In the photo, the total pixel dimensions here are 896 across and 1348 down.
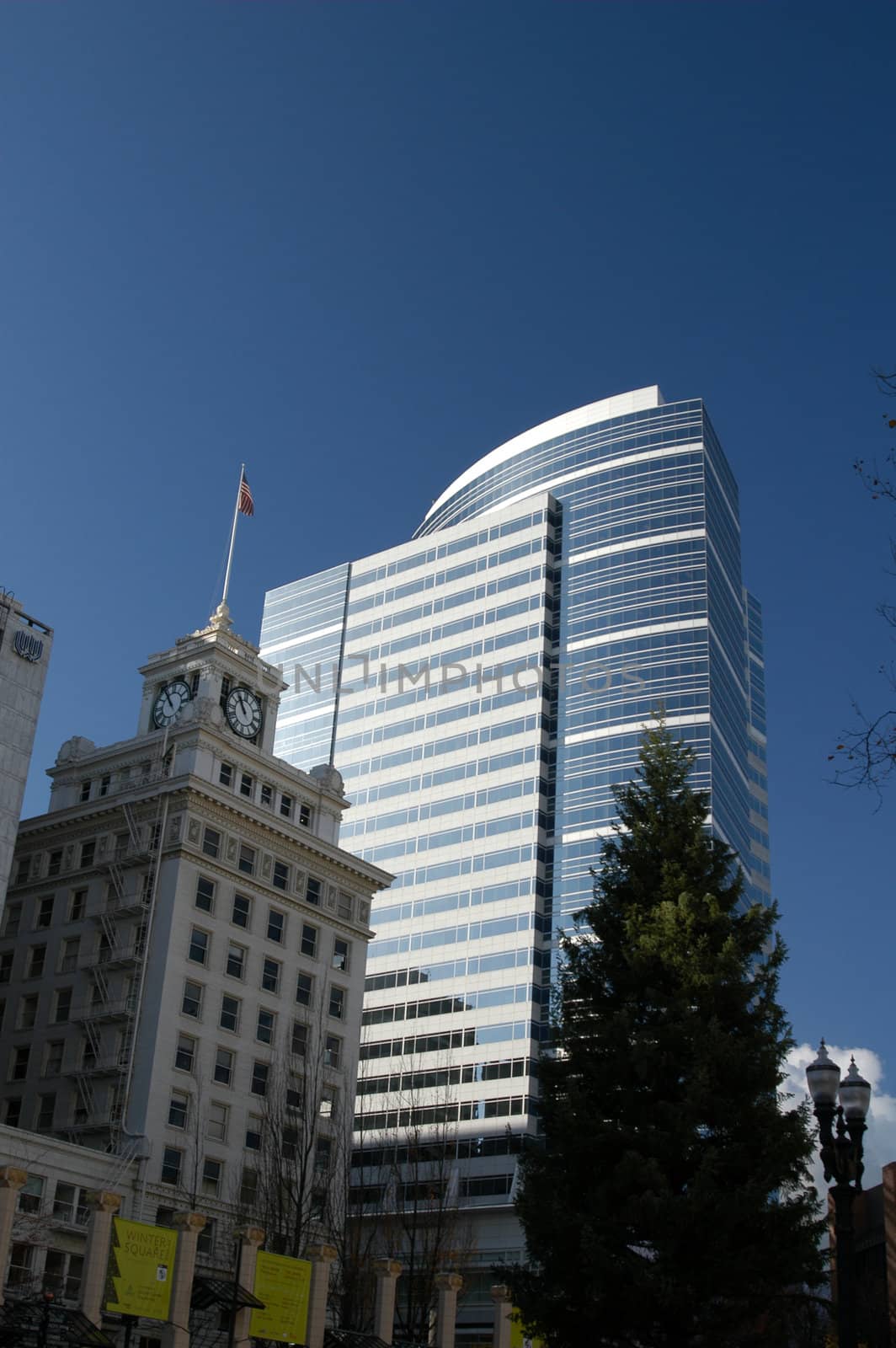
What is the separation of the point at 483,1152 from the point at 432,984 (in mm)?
15923

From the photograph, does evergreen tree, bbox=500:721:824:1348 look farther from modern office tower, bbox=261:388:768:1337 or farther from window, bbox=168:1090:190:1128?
modern office tower, bbox=261:388:768:1337

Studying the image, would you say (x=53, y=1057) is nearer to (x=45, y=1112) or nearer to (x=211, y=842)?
(x=45, y=1112)

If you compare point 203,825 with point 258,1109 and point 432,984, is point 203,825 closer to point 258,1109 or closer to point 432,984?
point 258,1109

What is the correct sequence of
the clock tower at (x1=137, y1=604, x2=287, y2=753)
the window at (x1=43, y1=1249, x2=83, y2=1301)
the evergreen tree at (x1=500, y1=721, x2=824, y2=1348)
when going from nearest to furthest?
1. the evergreen tree at (x1=500, y1=721, x2=824, y2=1348)
2. the window at (x1=43, y1=1249, x2=83, y2=1301)
3. the clock tower at (x1=137, y1=604, x2=287, y2=753)

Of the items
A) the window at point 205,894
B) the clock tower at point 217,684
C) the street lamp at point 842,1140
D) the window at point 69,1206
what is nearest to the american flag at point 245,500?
the clock tower at point 217,684

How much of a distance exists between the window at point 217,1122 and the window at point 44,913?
14.8 metres

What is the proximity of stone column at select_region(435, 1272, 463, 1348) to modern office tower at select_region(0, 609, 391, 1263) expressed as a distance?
41.6 ft

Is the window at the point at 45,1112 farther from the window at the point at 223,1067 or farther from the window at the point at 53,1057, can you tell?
the window at the point at 223,1067

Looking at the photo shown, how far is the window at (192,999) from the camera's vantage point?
71.6m

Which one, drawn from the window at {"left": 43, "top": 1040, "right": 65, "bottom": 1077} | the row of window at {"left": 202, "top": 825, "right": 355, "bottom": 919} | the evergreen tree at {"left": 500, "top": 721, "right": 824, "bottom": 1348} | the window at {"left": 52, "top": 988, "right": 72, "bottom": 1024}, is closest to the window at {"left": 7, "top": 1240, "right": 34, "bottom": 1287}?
the window at {"left": 43, "top": 1040, "right": 65, "bottom": 1077}

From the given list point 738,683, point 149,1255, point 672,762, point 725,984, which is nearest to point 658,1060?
point 725,984

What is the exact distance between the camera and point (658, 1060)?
3256 cm

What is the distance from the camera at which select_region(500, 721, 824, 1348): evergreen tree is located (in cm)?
3075

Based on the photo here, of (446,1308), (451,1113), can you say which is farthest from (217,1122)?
(451,1113)
